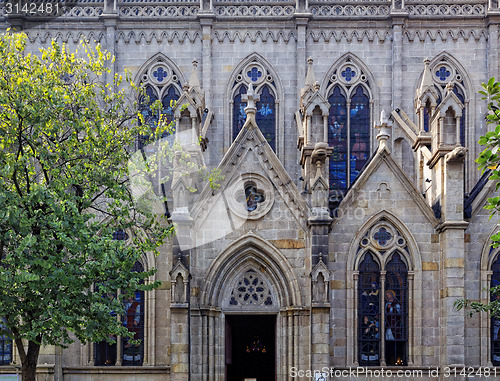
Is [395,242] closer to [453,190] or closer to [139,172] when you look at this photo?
[453,190]

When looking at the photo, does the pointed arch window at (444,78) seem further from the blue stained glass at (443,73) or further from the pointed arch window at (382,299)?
the pointed arch window at (382,299)

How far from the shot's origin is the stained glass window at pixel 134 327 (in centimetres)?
2172

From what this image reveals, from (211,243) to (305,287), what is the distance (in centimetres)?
289

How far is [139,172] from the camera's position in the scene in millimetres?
18719

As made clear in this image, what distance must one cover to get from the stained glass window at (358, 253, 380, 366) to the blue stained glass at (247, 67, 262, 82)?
32.5 ft

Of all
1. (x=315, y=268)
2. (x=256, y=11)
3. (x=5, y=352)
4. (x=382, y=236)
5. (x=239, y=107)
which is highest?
(x=256, y=11)

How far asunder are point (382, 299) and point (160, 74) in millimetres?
12904

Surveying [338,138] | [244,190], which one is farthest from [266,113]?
[244,190]

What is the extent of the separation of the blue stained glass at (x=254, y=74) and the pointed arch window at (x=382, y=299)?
950 cm

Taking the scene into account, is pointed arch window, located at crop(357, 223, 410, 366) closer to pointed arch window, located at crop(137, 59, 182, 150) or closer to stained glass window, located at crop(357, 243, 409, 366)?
stained glass window, located at crop(357, 243, 409, 366)

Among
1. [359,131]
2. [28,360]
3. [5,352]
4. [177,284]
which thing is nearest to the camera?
[28,360]

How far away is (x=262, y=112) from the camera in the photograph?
28281 mm

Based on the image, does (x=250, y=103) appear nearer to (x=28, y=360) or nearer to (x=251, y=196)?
(x=251, y=196)

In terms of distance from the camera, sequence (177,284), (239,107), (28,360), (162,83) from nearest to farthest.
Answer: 1. (28,360)
2. (177,284)
3. (239,107)
4. (162,83)
